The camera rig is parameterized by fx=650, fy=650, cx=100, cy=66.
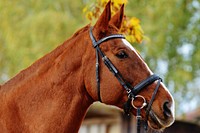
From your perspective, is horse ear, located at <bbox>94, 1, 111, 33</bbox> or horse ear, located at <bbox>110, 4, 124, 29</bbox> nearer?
horse ear, located at <bbox>94, 1, 111, 33</bbox>

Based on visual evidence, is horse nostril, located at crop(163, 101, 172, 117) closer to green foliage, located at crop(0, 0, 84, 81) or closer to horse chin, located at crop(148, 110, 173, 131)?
horse chin, located at crop(148, 110, 173, 131)

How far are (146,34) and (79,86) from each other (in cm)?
972

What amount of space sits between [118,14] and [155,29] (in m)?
9.49

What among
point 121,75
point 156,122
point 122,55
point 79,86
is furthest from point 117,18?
point 156,122

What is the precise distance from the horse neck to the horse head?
0.29 feet

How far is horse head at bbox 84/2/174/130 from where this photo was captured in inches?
181

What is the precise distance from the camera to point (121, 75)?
15.4 feet

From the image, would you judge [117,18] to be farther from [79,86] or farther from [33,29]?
[33,29]

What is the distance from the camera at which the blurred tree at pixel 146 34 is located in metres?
13.9

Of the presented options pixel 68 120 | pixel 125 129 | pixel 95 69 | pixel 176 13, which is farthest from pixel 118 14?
pixel 176 13

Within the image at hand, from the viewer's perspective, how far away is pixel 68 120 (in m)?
4.75

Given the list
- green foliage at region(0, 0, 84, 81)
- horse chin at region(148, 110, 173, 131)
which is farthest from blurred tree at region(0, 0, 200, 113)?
horse chin at region(148, 110, 173, 131)

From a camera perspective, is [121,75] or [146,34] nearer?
[121,75]

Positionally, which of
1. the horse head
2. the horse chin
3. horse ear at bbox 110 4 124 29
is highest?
horse ear at bbox 110 4 124 29
